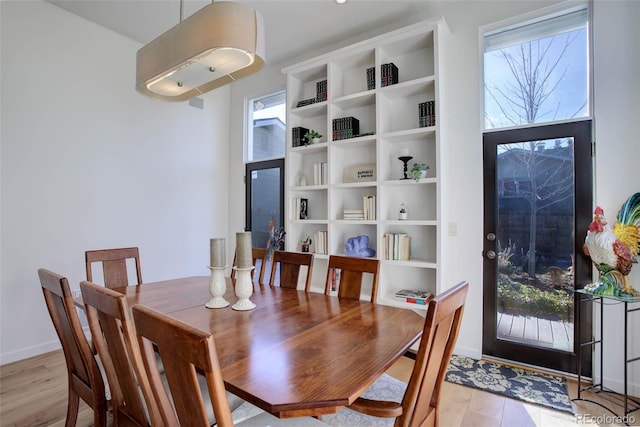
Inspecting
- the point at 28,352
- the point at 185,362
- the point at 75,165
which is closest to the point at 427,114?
the point at 185,362

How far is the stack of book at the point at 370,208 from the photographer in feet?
10.6

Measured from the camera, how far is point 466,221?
294 centimetres

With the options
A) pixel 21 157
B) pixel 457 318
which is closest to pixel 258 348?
pixel 457 318

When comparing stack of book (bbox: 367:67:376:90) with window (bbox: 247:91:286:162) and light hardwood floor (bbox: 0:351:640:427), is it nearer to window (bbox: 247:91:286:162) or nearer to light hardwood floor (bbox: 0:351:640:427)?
window (bbox: 247:91:286:162)

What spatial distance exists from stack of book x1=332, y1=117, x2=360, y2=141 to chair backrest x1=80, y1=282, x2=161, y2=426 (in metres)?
2.70

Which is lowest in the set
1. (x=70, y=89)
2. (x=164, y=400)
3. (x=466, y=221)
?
(x=164, y=400)

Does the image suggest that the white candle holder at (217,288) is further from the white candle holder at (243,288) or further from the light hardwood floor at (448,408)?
the light hardwood floor at (448,408)

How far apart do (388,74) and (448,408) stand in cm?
284

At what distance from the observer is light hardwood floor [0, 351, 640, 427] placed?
2018 millimetres

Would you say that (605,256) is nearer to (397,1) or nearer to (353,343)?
(353,343)

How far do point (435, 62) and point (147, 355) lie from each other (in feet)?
9.89

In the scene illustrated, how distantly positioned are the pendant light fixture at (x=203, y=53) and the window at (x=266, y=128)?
2225 mm

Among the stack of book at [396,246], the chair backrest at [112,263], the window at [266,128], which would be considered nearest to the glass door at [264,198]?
the window at [266,128]

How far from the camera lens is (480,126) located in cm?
288
